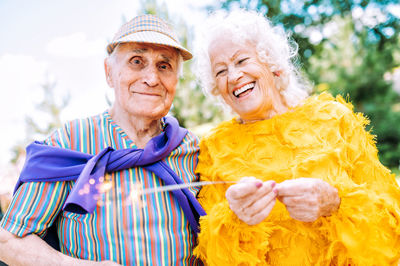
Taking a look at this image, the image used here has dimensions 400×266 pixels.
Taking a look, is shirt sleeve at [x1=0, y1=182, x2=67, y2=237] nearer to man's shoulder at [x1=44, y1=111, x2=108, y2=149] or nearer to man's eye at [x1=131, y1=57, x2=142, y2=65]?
man's shoulder at [x1=44, y1=111, x2=108, y2=149]

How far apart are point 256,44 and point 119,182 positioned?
4.17 ft

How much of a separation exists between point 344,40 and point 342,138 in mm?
11212

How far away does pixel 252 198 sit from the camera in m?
1.32

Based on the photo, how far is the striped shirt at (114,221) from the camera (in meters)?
1.66

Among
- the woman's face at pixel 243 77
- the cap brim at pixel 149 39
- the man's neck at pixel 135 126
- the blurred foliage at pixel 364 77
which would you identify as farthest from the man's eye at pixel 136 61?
the blurred foliage at pixel 364 77

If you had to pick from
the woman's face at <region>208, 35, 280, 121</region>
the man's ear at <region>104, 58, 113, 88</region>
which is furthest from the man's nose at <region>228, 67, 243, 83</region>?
the man's ear at <region>104, 58, 113, 88</region>

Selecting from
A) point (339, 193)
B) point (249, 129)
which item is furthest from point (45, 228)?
point (339, 193)

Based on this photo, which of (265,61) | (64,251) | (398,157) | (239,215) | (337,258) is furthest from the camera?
(398,157)

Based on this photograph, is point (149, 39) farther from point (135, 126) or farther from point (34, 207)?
point (34, 207)

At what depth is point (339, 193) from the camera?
1.49 metres

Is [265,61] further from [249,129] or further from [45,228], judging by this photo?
[45,228]

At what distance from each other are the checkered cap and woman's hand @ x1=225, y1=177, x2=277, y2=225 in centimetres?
112

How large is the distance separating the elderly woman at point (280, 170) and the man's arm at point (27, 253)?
782mm

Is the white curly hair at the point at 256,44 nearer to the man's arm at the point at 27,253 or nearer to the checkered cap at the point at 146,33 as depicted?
the checkered cap at the point at 146,33
